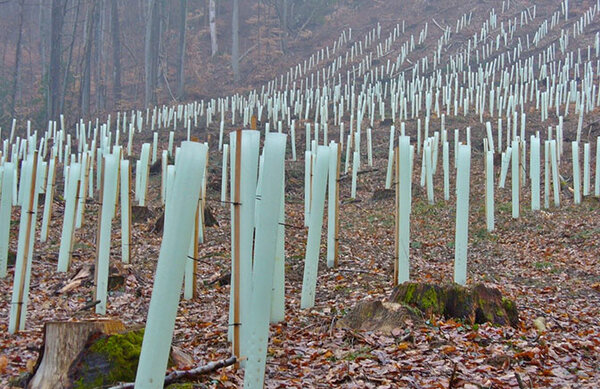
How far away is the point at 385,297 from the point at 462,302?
125cm

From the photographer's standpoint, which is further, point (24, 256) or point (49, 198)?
point (49, 198)

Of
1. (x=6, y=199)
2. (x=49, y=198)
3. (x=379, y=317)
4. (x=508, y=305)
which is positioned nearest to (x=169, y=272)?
(x=379, y=317)

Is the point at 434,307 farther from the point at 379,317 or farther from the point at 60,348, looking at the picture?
the point at 60,348

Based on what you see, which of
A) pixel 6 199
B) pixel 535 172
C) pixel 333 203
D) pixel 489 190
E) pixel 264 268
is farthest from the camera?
pixel 535 172

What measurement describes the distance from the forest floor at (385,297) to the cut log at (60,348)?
68 centimetres

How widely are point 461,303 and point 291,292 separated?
2591 millimetres

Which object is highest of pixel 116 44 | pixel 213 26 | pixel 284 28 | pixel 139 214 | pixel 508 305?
pixel 284 28

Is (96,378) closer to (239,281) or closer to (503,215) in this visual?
(239,281)

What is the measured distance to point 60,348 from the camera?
3.83m

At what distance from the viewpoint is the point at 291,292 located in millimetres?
7562

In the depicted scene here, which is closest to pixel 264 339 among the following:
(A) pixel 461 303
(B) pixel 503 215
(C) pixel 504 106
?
(A) pixel 461 303

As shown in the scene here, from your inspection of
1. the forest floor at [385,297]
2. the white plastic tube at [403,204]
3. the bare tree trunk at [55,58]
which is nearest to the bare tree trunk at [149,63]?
the bare tree trunk at [55,58]

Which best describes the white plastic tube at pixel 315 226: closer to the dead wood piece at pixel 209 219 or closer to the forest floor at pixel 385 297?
the forest floor at pixel 385 297

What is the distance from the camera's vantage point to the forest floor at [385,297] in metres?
4.24
